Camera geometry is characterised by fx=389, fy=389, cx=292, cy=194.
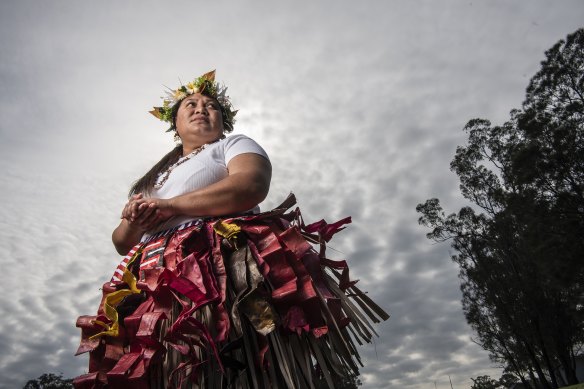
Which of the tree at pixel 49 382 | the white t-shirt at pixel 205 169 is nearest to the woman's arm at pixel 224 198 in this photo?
the white t-shirt at pixel 205 169

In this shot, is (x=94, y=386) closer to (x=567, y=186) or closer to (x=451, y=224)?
(x=567, y=186)

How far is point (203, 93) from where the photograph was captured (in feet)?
9.57

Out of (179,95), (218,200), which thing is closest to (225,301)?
(218,200)

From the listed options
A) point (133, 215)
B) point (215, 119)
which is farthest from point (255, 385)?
point (215, 119)

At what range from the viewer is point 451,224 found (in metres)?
24.6

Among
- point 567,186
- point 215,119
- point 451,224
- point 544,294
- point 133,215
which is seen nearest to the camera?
point 133,215

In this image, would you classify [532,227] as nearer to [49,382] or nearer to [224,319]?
[224,319]

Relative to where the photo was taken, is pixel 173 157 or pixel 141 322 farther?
pixel 173 157

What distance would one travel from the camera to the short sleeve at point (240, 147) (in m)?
1.95

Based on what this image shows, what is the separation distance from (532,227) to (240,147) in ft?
62.9

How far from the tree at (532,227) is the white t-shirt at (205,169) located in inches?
736

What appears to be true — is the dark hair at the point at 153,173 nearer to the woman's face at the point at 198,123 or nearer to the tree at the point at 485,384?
the woman's face at the point at 198,123

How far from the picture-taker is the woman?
1342 millimetres

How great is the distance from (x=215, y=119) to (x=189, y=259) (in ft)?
4.06
